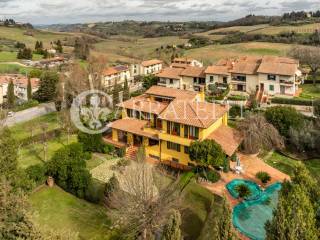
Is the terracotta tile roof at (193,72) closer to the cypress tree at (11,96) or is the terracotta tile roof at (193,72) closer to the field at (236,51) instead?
the field at (236,51)

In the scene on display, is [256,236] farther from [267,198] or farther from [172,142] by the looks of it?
[172,142]

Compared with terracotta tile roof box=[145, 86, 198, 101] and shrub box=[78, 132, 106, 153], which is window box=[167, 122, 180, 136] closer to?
terracotta tile roof box=[145, 86, 198, 101]

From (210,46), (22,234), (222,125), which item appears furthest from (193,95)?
(210,46)

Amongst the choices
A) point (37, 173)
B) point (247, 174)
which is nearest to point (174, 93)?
point (247, 174)

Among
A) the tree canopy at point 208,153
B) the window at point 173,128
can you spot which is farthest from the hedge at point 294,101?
the tree canopy at point 208,153

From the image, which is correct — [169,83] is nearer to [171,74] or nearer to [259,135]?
[171,74]

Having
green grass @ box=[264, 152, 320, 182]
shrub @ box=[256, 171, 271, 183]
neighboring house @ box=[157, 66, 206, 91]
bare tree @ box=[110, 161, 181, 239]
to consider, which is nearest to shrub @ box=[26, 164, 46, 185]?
bare tree @ box=[110, 161, 181, 239]
